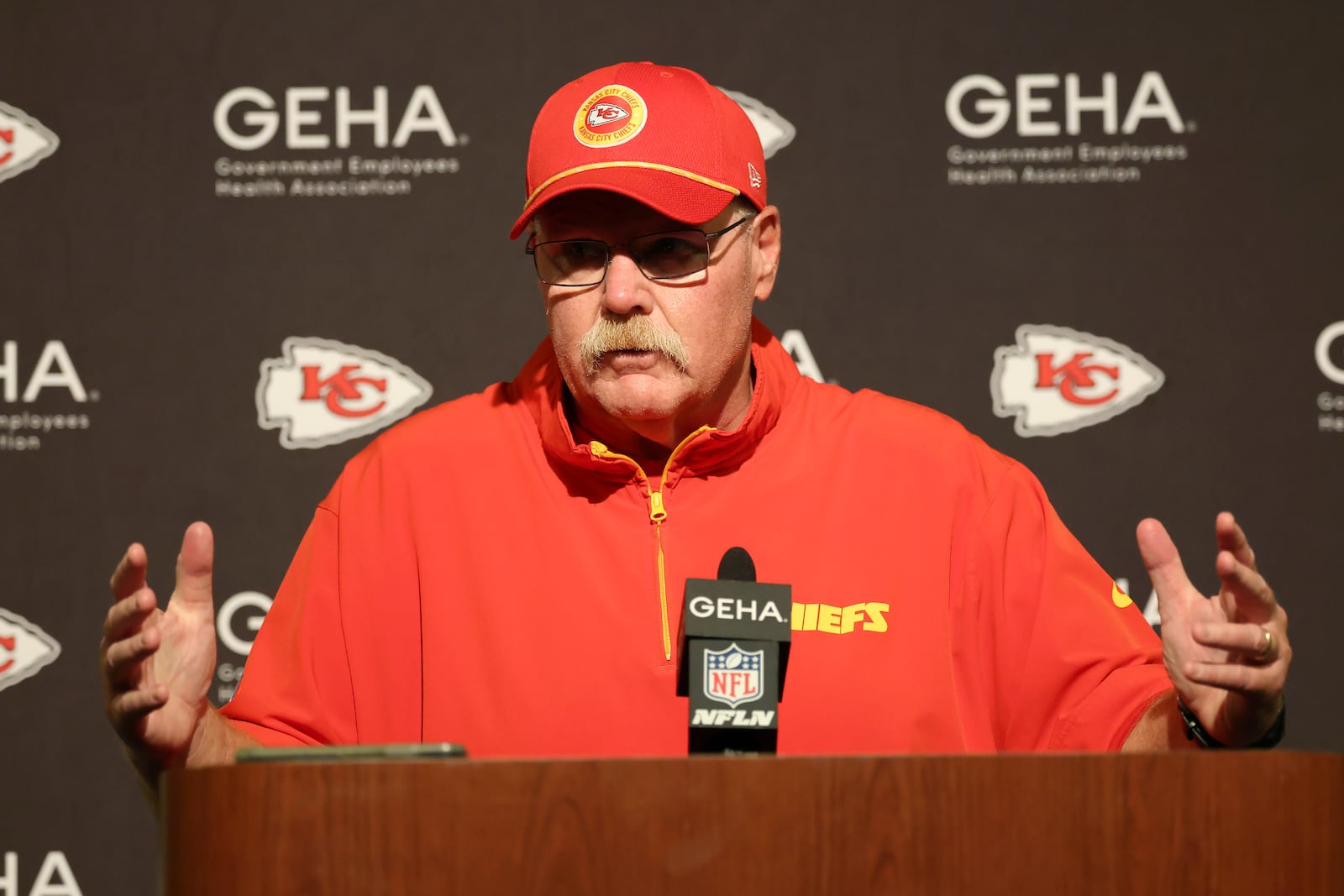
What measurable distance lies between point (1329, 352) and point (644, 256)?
4.33 ft

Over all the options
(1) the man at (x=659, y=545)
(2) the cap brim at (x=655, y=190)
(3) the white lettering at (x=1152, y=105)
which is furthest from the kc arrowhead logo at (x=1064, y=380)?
(2) the cap brim at (x=655, y=190)

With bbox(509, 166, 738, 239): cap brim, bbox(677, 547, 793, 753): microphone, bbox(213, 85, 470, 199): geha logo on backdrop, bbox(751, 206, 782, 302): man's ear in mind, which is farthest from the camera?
bbox(213, 85, 470, 199): geha logo on backdrop

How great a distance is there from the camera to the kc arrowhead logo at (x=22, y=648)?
238 cm

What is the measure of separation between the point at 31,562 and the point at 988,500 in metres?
1.66

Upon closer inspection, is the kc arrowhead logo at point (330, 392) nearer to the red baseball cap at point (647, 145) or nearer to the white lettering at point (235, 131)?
the white lettering at point (235, 131)

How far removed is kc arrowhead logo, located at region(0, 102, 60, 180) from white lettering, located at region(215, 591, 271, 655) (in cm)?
88

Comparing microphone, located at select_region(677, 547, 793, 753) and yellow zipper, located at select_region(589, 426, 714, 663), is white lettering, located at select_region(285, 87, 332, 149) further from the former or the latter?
microphone, located at select_region(677, 547, 793, 753)

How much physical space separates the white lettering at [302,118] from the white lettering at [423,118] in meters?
0.14

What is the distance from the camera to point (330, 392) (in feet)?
7.98

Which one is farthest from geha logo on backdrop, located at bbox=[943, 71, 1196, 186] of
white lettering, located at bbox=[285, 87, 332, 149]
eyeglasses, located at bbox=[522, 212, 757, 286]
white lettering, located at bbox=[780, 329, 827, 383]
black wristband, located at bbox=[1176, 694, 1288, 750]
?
black wristband, located at bbox=[1176, 694, 1288, 750]

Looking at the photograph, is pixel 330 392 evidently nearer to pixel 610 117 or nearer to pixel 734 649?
pixel 610 117

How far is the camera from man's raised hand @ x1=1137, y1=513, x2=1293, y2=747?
4.01 feet

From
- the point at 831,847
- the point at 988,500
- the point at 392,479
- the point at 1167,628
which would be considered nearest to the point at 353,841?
the point at 831,847

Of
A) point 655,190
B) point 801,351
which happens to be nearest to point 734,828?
point 655,190
